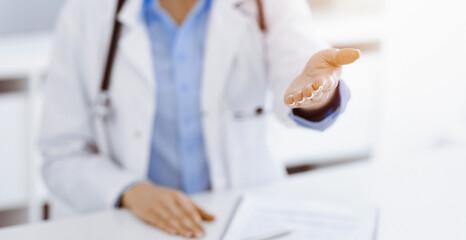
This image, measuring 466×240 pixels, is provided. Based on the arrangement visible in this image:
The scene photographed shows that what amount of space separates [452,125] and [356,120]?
0.52m

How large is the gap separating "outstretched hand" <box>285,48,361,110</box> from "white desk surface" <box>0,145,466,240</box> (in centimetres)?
25

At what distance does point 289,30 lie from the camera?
92 cm

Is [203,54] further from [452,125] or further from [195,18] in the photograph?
[452,125]

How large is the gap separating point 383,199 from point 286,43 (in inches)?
13.2

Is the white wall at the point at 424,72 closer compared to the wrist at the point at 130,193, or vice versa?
the wrist at the point at 130,193

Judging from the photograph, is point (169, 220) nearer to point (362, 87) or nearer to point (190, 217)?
point (190, 217)

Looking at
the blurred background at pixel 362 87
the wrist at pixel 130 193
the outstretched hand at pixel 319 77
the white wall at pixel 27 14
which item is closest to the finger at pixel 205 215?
the wrist at pixel 130 193

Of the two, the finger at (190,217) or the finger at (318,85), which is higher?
the finger at (318,85)

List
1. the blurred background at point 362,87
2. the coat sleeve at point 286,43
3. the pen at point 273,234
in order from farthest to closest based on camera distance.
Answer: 1. the blurred background at point 362,87
2. the coat sleeve at point 286,43
3. the pen at point 273,234

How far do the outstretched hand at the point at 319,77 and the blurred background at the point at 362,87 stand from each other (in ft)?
2.59

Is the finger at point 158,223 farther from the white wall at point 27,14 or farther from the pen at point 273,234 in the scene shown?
the white wall at point 27,14

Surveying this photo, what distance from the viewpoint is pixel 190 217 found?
2.50ft

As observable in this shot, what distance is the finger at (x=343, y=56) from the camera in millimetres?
592

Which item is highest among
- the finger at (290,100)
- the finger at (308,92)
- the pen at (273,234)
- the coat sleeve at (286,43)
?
the coat sleeve at (286,43)
